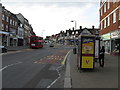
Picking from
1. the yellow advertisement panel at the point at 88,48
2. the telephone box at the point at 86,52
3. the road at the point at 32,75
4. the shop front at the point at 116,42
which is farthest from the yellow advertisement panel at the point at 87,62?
the shop front at the point at 116,42

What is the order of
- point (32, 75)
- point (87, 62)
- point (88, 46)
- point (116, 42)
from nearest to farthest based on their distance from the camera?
point (32, 75) → point (88, 46) → point (87, 62) → point (116, 42)

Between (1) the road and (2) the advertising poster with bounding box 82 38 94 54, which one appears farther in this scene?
(2) the advertising poster with bounding box 82 38 94 54

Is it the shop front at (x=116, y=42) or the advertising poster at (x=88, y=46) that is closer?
the advertising poster at (x=88, y=46)

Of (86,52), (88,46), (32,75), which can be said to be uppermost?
(88,46)

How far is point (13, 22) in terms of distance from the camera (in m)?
50.7

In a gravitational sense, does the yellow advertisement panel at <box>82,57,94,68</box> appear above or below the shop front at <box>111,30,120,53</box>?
below

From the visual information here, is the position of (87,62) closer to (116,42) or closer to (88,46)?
(88,46)

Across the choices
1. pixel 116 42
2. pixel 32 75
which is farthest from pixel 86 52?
pixel 116 42

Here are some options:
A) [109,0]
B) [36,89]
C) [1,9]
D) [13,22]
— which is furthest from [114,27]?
[13,22]

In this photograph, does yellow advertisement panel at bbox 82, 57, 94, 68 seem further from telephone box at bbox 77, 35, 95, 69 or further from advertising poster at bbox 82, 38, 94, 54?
advertising poster at bbox 82, 38, 94, 54

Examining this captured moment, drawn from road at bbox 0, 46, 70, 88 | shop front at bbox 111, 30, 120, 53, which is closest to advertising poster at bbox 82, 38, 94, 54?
road at bbox 0, 46, 70, 88

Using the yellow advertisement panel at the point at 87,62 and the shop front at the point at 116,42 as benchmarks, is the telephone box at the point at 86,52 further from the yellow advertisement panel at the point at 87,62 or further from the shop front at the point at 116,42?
the shop front at the point at 116,42

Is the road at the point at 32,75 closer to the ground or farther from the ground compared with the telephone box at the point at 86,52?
closer to the ground

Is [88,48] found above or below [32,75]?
above
